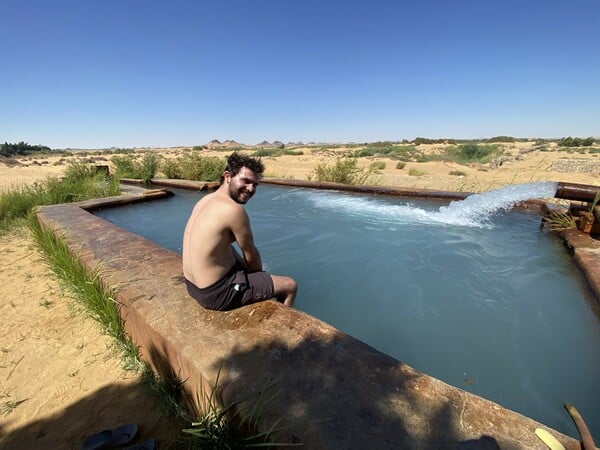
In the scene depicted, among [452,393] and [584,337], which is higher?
[452,393]

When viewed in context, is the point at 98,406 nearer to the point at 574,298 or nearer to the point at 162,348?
the point at 162,348

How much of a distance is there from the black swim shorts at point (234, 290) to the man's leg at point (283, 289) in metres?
0.07

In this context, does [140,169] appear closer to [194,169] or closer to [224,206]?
[194,169]

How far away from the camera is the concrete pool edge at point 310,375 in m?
1.12

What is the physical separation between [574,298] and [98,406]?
13.8 ft

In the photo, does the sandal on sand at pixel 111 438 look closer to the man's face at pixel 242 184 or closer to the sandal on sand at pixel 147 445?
the sandal on sand at pixel 147 445

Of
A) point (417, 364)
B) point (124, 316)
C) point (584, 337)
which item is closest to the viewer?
point (124, 316)

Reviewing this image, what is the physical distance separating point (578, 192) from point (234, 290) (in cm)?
489

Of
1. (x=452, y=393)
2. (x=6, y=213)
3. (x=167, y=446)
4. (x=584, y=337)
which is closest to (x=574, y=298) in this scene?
(x=584, y=337)

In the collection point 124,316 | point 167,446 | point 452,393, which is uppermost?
point 452,393

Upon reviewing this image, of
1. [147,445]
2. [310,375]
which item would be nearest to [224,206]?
[310,375]

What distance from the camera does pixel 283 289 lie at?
236 cm

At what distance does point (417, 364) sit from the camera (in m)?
2.41

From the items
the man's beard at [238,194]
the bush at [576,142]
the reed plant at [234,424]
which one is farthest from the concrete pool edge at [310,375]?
the bush at [576,142]
